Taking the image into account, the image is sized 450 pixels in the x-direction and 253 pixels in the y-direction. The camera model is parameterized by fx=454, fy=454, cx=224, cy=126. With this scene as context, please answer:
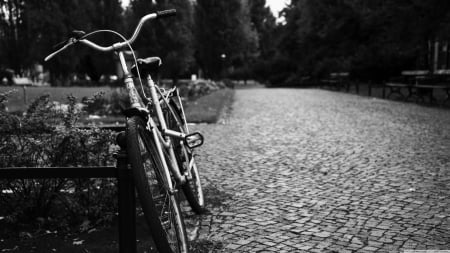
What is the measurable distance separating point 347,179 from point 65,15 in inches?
1604

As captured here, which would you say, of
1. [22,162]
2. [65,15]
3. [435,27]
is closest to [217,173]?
[22,162]

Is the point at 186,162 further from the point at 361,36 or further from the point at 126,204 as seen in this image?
the point at 361,36

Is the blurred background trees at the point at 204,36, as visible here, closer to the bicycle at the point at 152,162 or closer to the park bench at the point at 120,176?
the bicycle at the point at 152,162

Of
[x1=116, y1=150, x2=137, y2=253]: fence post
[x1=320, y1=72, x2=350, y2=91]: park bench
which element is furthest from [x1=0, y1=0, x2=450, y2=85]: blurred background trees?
[x1=116, y1=150, x2=137, y2=253]: fence post

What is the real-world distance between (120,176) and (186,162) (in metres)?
1.61

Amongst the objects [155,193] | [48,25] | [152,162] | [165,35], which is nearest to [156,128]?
[152,162]

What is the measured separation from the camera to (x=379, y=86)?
26438mm

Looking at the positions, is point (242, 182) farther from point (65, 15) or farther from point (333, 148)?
point (65, 15)

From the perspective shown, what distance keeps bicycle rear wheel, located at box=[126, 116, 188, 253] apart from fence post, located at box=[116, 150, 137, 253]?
0.05 metres

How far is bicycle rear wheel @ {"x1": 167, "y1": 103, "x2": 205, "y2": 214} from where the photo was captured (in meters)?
3.85

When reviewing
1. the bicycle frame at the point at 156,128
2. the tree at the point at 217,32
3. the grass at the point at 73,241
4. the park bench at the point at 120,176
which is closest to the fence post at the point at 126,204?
the park bench at the point at 120,176

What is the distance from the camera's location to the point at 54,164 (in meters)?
3.59

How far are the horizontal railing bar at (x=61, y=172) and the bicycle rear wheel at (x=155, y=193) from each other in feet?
0.51

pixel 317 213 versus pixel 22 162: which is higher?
pixel 22 162
